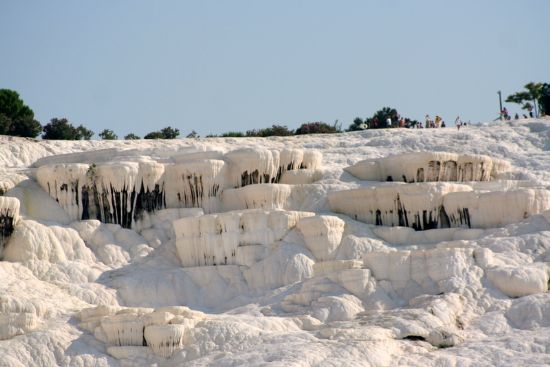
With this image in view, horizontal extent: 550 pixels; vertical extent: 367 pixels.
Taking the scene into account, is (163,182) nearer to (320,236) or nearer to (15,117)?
(320,236)

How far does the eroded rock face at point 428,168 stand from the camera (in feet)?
139

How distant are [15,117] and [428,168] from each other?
75.9ft

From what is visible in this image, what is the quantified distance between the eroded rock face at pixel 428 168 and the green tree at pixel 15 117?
59.3 feet

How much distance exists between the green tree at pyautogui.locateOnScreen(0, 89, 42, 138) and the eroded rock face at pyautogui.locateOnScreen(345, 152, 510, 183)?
18.1 metres

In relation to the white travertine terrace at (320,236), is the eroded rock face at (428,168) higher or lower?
higher

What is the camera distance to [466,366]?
31344mm

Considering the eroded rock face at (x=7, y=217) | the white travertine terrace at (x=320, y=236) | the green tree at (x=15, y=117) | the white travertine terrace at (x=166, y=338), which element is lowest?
the white travertine terrace at (x=166, y=338)

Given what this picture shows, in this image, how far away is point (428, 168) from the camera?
42406 millimetres

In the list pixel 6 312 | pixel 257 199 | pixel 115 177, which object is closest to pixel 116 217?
pixel 115 177

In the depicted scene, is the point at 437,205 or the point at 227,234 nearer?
the point at 227,234

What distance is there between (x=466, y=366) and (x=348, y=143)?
60.0 feet

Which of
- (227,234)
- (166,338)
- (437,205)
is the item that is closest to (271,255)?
(227,234)

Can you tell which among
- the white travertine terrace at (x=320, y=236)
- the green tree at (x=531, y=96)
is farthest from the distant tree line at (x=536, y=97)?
the white travertine terrace at (x=320, y=236)

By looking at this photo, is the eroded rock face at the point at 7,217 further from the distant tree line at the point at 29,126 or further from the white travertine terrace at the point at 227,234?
the distant tree line at the point at 29,126
